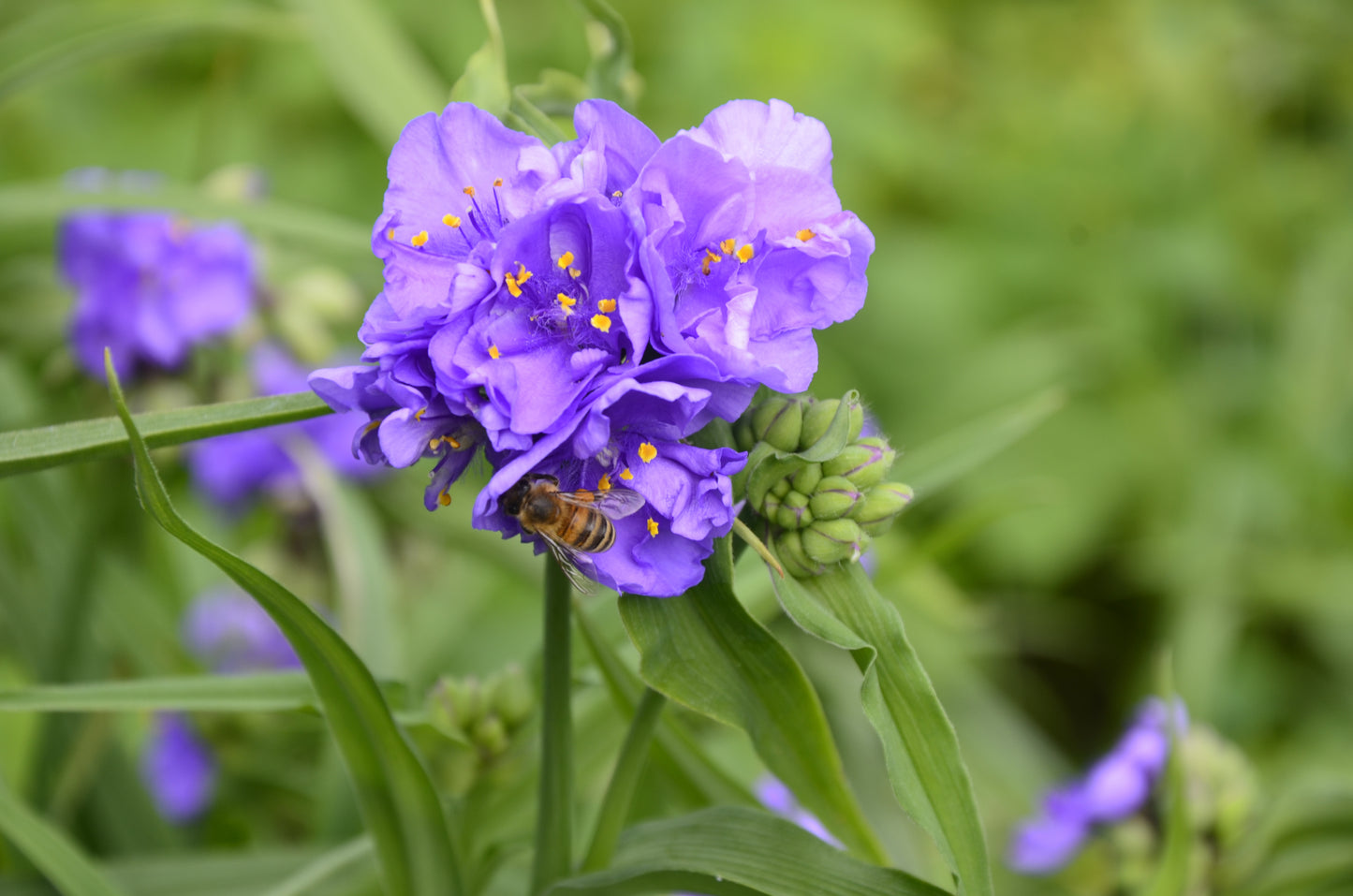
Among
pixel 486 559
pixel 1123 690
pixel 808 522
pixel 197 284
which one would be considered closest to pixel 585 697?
pixel 808 522

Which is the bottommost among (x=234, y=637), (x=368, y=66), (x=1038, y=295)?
(x=234, y=637)

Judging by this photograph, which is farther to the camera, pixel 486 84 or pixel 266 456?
pixel 266 456

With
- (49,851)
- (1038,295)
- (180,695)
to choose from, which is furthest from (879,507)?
(1038,295)

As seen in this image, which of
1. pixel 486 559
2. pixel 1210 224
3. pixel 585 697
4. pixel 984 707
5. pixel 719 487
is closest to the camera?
pixel 719 487

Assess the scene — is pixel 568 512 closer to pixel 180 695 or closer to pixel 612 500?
pixel 612 500

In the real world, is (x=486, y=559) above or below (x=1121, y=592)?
below

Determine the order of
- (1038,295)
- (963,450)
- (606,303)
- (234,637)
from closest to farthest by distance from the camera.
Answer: (606,303) < (963,450) < (234,637) < (1038,295)

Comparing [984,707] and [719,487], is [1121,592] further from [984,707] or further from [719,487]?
[719,487]
